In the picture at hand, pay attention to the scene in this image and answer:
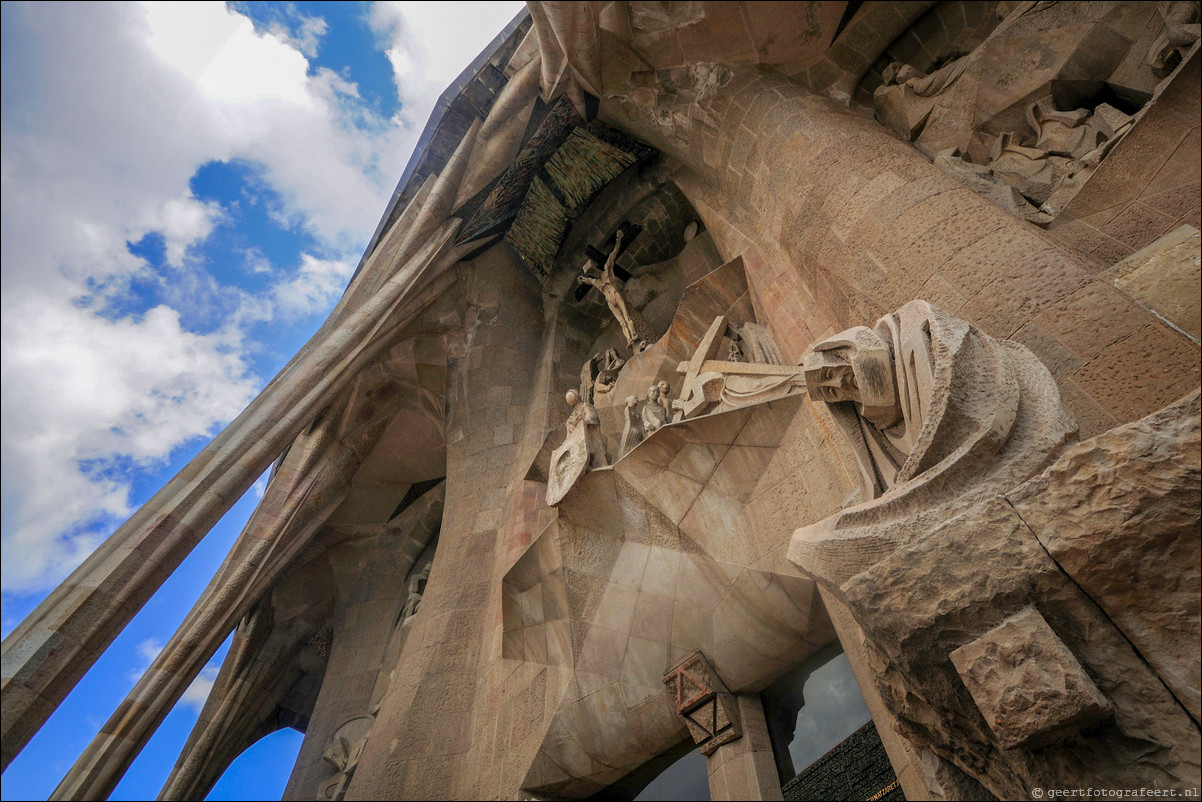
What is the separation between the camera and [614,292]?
8.38 metres

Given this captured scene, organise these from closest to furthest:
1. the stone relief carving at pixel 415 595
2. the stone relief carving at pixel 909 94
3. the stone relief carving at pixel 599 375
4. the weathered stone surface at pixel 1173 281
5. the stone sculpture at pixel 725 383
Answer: the weathered stone surface at pixel 1173 281, the stone sculpture at pixel 725 383, the stone relief carving at pixel 909 94, the stone relief carving at pixel 599 375, the stone relief carving at pixel 415 595

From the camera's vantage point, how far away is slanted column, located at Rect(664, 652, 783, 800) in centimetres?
386

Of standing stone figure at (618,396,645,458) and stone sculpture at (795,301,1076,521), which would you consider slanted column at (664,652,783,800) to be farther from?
stone sculpture at (795,301,1076,521)

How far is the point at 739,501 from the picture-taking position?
4.48 metres

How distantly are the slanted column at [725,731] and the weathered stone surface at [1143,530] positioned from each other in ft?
9.43

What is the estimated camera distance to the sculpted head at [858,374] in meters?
2.43

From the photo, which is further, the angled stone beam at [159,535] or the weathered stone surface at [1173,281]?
the angled stone beam at [159,535]

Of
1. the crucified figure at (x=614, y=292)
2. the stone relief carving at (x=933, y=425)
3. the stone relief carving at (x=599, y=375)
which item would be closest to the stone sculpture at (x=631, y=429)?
the stone relief carving at (x=599, y=375)

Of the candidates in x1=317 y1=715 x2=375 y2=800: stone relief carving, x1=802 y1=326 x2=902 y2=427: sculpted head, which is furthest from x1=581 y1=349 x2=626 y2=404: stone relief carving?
x1=802 y1=326 x2=902 y2=427: sculpted head

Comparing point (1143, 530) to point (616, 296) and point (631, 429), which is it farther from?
point (616, 296)

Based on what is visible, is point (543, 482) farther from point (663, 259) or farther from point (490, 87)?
point (490, 87)

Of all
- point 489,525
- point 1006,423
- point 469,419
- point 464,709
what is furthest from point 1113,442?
point 469,419

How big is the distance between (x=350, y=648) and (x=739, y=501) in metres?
6.16

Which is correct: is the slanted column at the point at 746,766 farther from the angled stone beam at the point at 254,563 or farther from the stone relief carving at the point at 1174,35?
the angled stone beam at the point at 254,563
